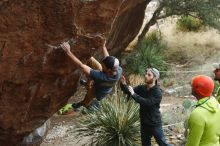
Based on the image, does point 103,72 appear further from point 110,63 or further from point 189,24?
point 189,24

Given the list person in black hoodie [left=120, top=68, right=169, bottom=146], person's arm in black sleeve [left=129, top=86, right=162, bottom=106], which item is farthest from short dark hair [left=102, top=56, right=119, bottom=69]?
A: person's arm in black sleeve [left=129, top=86, right=162, bottom=106]

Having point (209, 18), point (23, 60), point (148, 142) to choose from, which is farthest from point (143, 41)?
point (23, 60)

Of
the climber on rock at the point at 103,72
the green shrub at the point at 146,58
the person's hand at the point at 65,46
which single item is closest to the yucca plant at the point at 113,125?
the climber on rock at the point at 103,72

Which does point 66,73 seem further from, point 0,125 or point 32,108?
point 0,125

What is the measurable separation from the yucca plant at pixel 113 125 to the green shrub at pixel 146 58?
696 centimetres

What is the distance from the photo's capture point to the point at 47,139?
10969mm

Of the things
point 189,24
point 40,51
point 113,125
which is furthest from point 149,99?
point 189,24

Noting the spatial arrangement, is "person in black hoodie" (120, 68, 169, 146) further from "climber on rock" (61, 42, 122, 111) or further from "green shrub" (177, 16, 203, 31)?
"green shrub" (177, 16, 203, 31)

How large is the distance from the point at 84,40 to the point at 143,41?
11984 millimetres

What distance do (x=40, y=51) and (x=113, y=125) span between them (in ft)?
10.7

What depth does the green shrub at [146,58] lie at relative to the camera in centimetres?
1688

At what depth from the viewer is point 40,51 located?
22.0ft

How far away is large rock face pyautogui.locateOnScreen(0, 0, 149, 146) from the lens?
6.29 m

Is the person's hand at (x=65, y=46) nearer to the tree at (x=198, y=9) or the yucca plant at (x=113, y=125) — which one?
the yucca plant at (x=113, y=125)
